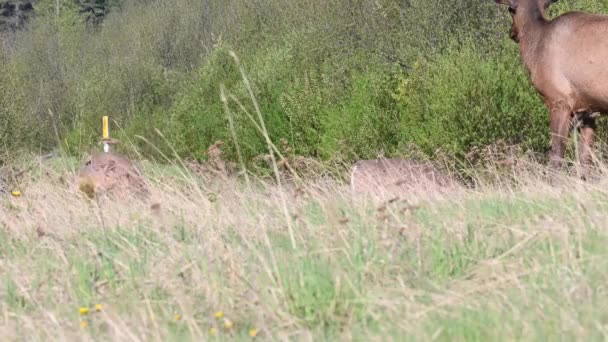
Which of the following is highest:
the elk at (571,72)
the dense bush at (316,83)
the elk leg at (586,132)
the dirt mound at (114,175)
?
the elk at (571,72)

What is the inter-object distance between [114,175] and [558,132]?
4.56m

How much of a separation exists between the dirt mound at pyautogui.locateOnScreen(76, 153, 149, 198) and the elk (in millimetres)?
4129

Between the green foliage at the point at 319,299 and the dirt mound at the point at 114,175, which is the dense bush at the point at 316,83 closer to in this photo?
the dirt mound at the point at 114,175

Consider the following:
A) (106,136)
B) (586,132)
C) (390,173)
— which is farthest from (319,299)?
(106,136)

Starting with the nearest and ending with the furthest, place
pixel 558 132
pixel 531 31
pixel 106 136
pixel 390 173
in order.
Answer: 1. pixel 390 173
2. pixel 558 132
3. pixel 531 31
4. pixel 106 136

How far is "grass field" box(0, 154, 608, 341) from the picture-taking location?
3.71m

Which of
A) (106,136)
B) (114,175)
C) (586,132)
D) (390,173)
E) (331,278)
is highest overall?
(331,278)

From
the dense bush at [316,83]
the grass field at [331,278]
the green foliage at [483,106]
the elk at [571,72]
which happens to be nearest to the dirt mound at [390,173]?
the dense bush at [316,83]

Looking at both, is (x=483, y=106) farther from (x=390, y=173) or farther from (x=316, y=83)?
(x=316, y=83)

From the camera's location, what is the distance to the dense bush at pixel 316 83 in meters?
18.8

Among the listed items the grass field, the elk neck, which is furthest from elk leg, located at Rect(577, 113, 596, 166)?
the grass field

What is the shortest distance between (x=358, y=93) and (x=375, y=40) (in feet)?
9.79

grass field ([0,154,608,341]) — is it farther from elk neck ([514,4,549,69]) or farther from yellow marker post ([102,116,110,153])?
elk neck ([514,4,549,69])

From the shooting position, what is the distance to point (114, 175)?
379 inches
